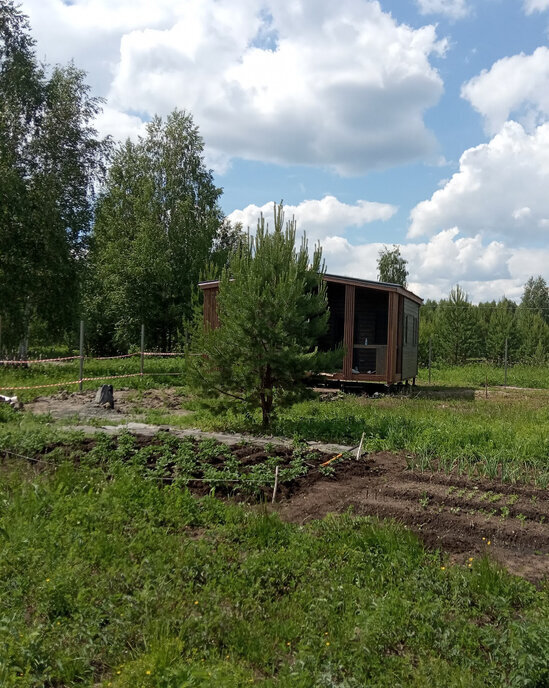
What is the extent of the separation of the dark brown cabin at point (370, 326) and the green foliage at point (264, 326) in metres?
5.18

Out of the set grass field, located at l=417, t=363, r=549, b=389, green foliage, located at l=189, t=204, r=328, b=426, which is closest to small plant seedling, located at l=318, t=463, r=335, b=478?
green foliage, located at l=189, t=204, r=328, b=426

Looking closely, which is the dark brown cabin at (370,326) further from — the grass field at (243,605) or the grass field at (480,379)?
the grass field at (243,605)

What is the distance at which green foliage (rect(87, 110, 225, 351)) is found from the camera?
31875mm

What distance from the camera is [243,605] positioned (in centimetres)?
381

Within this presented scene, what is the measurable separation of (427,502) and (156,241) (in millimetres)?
28487

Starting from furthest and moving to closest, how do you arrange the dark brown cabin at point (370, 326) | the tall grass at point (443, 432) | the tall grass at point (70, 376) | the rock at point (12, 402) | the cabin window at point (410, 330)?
the cabin window at point (410, 330)
the dark brown cabin at point (370, 326)
the tall grass at point (70, 376)
the rock at point (12, 402)
the tall grass at point (443, 432)

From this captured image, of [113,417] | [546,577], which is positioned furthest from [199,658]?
[113,417]

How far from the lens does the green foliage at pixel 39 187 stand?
2050 centimetres

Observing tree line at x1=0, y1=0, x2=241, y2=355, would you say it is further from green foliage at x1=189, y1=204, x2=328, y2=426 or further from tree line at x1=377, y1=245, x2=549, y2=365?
tree line at x1=377, y1=245, x2=549, y2=365

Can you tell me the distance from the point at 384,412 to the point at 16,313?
14.8 meters

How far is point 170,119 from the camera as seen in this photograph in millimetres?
34688

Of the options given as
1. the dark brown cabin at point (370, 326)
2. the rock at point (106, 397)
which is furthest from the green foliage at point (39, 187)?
the rock at point (106, 397)

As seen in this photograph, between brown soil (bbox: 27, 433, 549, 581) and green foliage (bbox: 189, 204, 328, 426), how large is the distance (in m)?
2.22

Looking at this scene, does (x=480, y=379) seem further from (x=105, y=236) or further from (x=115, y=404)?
(x=105, y=236)
